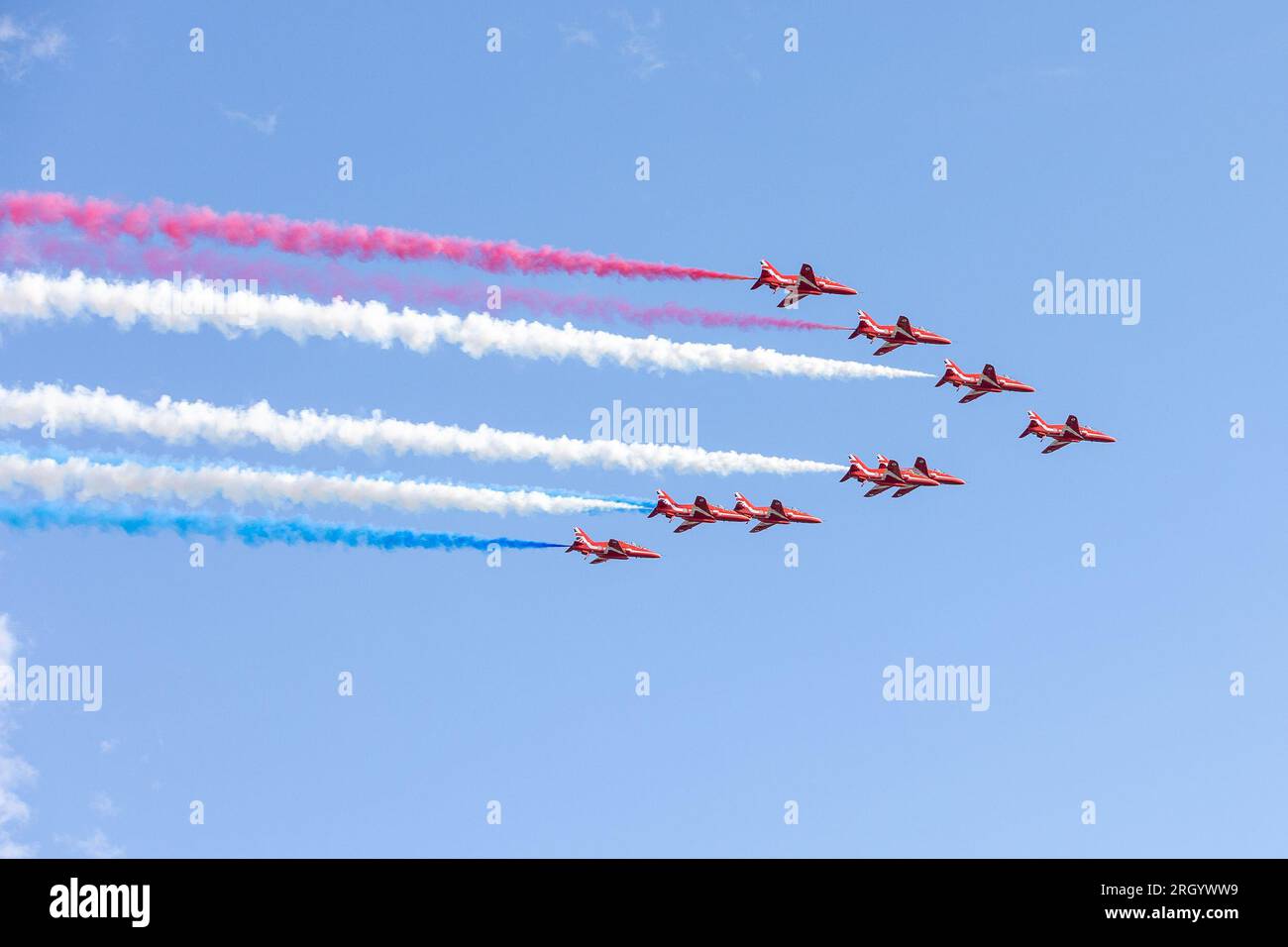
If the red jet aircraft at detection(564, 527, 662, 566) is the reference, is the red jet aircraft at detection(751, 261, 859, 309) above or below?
above

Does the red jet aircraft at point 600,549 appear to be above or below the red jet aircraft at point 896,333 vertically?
below

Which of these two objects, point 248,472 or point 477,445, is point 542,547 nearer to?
point 477,445

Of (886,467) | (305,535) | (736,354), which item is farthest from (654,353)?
(305,535)
